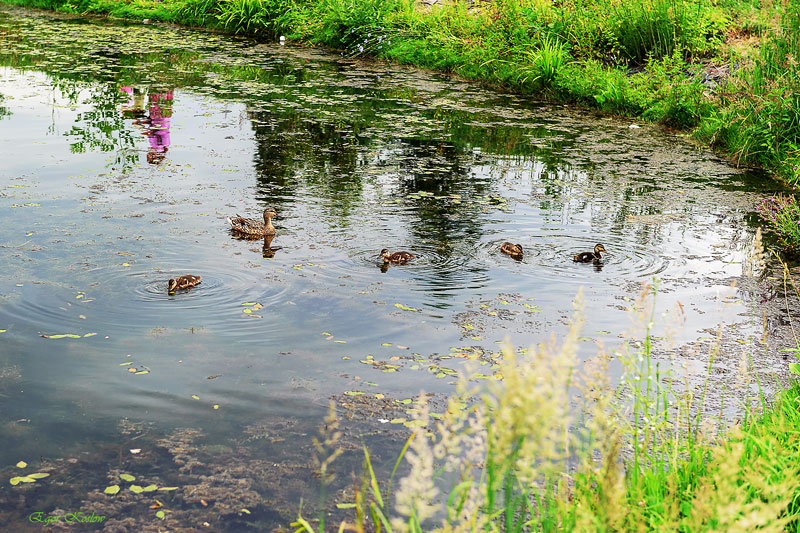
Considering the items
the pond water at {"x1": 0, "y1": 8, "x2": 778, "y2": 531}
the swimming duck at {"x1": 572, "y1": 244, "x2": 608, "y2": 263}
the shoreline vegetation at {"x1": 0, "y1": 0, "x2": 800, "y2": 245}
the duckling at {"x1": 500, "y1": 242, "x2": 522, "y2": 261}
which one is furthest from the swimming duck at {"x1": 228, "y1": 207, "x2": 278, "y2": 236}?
the shoreline vegetation at {"x1": 0, "y1": 0, "x2": 800, "y2": 245}

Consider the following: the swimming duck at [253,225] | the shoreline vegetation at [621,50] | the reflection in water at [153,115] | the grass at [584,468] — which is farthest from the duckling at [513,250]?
the reflection in water at [153,115]

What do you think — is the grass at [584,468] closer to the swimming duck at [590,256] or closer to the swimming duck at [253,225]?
the swimming duck at [590,256]

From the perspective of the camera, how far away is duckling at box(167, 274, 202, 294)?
6.89 meters

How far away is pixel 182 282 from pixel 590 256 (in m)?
3.79

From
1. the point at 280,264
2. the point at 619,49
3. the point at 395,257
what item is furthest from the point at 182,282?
the point at 619,49

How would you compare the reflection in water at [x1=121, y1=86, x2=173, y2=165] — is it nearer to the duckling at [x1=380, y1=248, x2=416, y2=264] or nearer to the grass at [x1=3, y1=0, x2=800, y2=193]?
the duckling at [x1=380, y1=248, x2=416, y2=264]

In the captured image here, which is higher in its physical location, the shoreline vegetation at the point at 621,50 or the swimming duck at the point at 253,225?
the shoreline vegetation at the point at 621,50

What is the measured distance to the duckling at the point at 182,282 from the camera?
22.6 feet

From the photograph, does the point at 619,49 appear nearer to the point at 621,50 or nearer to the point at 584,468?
the point at 621,50

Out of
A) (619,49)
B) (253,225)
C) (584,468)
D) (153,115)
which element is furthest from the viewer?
(619,49)

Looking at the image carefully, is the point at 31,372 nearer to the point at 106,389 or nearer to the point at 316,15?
the point at 106,389

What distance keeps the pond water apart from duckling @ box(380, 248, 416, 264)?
0.13 m

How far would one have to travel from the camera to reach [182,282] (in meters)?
6.96

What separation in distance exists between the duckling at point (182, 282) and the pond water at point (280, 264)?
0.06 m
